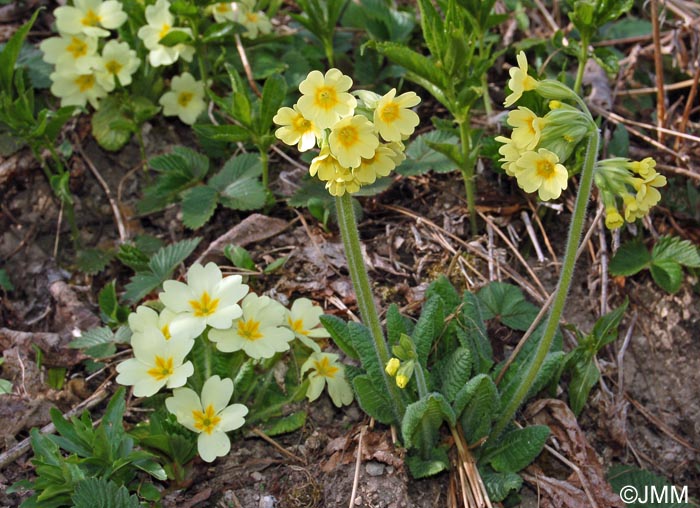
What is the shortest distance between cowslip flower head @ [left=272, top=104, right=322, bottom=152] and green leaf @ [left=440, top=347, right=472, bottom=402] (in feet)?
2.84

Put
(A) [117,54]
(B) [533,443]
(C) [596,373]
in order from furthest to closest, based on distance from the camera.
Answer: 1. (A) [117,54]
2. (C) [596,373]
3. (B) [533,443]

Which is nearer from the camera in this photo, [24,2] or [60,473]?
[60,473]

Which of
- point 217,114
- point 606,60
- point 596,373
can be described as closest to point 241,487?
point 596,373

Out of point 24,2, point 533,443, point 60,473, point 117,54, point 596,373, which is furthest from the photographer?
point 24,2

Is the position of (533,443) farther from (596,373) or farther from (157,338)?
(157,338)

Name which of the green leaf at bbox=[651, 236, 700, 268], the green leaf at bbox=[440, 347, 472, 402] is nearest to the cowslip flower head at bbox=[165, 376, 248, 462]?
the green leaf at bbox=[440, 347, 472, 402]

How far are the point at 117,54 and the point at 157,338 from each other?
153 cm

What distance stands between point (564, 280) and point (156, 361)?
4.16 feet

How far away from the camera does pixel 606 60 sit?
10.5ft

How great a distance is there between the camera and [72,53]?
11.3 ft

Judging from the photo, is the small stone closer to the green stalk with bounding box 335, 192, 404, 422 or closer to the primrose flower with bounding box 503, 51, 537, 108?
the green stalk with bounding box 335, 192, 404, 422

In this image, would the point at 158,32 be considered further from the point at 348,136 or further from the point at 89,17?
the point at 348,136

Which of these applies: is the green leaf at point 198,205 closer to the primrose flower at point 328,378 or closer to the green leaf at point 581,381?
the primrose flower at point 328,378

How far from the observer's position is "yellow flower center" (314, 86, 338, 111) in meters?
2.00
